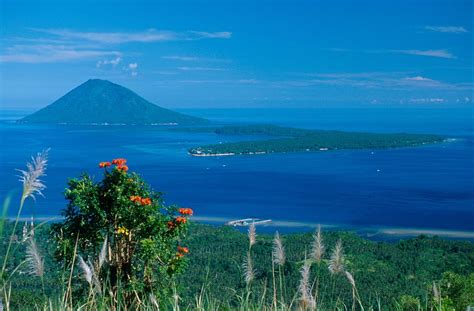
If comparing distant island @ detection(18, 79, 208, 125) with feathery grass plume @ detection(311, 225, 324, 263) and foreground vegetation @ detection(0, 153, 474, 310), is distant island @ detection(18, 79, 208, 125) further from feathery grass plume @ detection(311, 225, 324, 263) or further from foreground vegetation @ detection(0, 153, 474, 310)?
feathery grass plume @ detection(311, 225, 324, 263)

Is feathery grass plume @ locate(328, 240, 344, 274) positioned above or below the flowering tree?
above

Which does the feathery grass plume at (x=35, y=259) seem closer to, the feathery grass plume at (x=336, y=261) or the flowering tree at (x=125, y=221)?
the feathery grass plume at (x=336, y=261)

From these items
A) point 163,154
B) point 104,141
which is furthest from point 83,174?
point 104,141

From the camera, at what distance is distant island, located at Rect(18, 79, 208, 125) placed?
436 ft

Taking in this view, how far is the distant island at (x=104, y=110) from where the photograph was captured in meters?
133

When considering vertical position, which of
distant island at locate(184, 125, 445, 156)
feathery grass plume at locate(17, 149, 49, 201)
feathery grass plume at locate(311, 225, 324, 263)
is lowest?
distant island at locate(184, 125, 445, 156)

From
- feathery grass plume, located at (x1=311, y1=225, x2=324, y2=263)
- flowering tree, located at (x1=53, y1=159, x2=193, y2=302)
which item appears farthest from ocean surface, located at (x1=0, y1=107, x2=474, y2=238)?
feathery grass plume, located at (x1=311, y1=225, x2=324, y2=263)

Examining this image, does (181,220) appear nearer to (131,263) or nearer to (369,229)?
(131,263)

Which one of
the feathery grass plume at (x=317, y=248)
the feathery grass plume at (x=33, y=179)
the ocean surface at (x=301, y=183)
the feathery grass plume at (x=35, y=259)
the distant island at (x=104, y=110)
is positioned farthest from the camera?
the distant island at (x=104, y=110)

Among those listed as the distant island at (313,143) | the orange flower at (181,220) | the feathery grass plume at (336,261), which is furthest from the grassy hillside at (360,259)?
the distant island at (313,143)

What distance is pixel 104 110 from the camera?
450ft

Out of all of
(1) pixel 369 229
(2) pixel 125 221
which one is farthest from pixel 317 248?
(1) pixel 369 229

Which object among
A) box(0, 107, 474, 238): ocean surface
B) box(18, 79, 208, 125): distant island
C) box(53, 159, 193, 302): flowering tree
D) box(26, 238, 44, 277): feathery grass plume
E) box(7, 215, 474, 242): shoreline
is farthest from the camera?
box(18, 79, 208, 125): distant island

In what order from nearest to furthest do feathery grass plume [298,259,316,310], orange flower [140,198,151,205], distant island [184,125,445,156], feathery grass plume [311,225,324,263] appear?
1. feathery grass plume [298,259,316,310]
2. feathery grass plume [311,225,324,263]
3. orange flower [140,198,151,205]
4. distant island [184,125,445,156]
